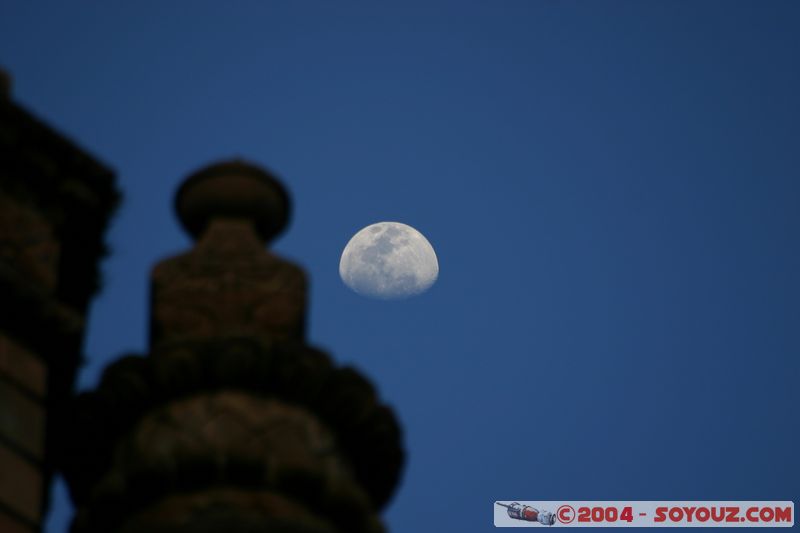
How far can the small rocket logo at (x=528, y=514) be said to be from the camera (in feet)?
64.6

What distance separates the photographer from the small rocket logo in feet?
64.6

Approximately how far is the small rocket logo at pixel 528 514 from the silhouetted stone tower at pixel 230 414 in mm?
13485

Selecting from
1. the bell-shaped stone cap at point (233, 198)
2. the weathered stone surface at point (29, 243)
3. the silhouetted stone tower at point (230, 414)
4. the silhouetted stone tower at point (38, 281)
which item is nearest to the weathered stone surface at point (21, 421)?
the silhouetted stone tower at point (38, 281)

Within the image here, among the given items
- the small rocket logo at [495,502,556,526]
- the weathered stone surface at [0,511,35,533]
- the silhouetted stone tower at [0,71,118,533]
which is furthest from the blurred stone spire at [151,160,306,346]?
the small rocket logo at [495,502,556,526]

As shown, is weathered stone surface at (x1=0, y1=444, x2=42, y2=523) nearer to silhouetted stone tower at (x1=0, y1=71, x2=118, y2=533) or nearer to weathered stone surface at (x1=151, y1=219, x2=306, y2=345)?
silhouetted stone tower at (x1=0, y1=71, x2=118, y2=533)

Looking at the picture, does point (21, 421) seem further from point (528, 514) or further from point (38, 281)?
point (528, 514)

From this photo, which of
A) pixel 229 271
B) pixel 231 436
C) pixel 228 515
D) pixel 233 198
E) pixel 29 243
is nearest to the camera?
pixel 228 515

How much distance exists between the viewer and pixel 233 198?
6938 mm

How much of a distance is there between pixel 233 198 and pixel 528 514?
13964 mm

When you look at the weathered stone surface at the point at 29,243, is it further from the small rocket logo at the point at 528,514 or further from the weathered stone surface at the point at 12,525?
the small rocket logo at the point at 528,514

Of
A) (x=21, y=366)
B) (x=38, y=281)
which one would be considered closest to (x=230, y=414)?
(x=21, y=366)

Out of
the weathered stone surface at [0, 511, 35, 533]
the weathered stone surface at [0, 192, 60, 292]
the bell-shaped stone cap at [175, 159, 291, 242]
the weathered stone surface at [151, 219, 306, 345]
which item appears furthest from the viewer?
the bell-shaped stone cap at [175, 159, 291, 242]

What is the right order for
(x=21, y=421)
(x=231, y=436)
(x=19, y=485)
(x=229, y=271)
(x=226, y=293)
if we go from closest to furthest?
(x=231, y=436) → (x=19, y=485) → (x=21, y=421) → (x=226, y=293) → (x=229, y=271)

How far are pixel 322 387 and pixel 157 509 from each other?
38.4 inches
